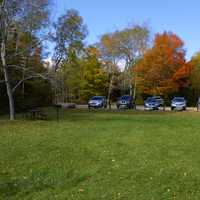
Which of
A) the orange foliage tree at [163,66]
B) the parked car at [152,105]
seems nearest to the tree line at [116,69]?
the orange foliage tree at [163,66]

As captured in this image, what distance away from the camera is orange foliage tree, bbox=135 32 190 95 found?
67750mm

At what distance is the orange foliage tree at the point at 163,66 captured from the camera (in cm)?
6775

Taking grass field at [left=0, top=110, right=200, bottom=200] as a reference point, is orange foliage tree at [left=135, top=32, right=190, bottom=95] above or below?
above

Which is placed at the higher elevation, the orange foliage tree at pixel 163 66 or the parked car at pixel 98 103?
the orange foliage tree at pixel 163 66

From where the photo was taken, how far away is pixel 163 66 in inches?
2675

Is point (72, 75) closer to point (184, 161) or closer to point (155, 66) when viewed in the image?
point (155, 66)

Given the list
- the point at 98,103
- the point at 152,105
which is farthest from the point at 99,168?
the point at 98,103

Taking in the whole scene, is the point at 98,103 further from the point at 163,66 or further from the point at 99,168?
the point at 99,168

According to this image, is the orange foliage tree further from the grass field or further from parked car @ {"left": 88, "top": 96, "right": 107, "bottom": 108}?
the grass field

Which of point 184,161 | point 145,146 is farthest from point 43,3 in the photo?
point 184,161

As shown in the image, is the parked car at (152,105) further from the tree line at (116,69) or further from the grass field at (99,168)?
the grass field at (99,168)

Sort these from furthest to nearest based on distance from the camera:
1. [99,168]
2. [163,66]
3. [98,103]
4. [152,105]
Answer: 1. [163,66]
2. [98,103]
3. [152,105]
4. [99,168]

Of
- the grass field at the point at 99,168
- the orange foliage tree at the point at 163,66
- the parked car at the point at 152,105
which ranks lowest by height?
the grass field at the point at 99,168

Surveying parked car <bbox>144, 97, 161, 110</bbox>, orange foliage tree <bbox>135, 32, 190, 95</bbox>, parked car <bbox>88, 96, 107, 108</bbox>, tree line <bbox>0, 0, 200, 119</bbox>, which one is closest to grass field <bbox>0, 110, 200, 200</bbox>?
tree line <bbox>0, 0, 200, 119</bbox>
